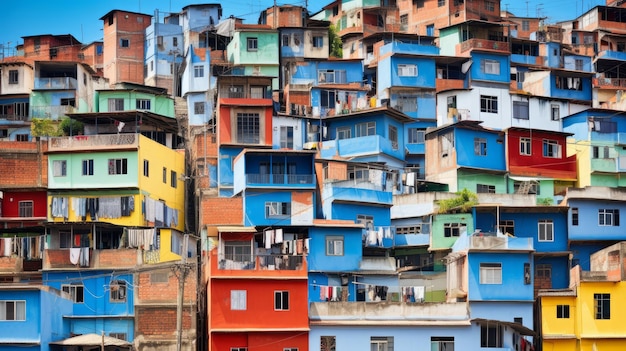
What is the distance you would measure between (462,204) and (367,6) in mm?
32816

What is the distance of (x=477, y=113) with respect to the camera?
66188mm

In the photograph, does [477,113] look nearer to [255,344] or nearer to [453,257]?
[453,257]


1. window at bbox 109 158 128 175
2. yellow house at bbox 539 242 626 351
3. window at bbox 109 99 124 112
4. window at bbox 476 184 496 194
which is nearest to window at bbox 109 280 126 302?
window at bbox 109 158 128 175

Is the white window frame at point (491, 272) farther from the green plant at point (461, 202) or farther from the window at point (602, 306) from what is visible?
the green plant at point (461, 202)

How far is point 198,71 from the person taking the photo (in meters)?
73.6

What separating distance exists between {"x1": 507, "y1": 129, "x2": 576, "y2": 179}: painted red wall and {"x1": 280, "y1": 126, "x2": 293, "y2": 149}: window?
11.4m

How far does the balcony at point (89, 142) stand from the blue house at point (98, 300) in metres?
9.55

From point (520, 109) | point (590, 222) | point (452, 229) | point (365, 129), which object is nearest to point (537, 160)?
point (520, 109)

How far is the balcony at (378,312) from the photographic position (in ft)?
155

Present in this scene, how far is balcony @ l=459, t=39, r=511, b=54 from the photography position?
233 feet

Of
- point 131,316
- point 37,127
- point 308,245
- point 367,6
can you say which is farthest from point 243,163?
point 367,6

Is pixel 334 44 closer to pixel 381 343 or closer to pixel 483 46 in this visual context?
pixel 483 46

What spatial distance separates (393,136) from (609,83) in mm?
23278

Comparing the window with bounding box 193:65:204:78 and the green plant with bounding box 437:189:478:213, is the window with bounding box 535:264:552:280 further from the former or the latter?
the window with bounding box 193:65:204:78
